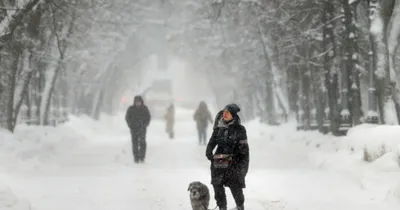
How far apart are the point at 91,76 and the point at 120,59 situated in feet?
13.0

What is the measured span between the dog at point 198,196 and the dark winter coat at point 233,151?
0.34 metres

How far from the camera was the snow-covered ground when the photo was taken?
9227 mm

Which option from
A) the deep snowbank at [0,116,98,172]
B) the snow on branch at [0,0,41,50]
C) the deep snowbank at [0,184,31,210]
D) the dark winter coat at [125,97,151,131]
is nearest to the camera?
the deep snowbank at [0,184,31,210]

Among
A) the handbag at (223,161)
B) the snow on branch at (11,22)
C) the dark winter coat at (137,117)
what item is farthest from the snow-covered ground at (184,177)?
the snow on branch at (11,22)

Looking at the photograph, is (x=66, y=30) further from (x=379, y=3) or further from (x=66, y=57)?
(x=379, y=3)

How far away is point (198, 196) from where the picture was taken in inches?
303

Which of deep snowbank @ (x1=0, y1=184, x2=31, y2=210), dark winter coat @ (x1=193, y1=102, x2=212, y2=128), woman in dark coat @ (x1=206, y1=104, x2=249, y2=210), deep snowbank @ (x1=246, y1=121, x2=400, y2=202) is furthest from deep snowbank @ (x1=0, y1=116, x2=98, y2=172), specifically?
deep snowbank @ (x1=246, y1=121, x2=400, y2=202)

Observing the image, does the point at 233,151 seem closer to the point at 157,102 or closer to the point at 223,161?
the point at 223,161

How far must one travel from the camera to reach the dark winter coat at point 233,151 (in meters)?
7.40

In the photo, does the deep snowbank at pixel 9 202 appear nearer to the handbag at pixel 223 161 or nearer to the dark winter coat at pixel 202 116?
the handbag at pixel 223 161

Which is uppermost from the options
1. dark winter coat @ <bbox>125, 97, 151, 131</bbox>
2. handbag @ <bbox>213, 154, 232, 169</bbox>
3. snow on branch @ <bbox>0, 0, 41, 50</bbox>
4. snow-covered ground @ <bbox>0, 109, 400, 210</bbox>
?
snow on branch @ <bbox>0, 0, 41, 50</bbox>

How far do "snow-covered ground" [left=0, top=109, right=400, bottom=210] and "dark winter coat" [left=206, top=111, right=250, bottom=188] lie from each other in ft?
5.02

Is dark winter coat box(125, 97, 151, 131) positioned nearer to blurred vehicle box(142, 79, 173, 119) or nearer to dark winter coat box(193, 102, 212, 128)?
dark winter coat box(193, 102, 212, 128)

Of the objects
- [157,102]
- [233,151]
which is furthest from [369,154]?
[157,102]
